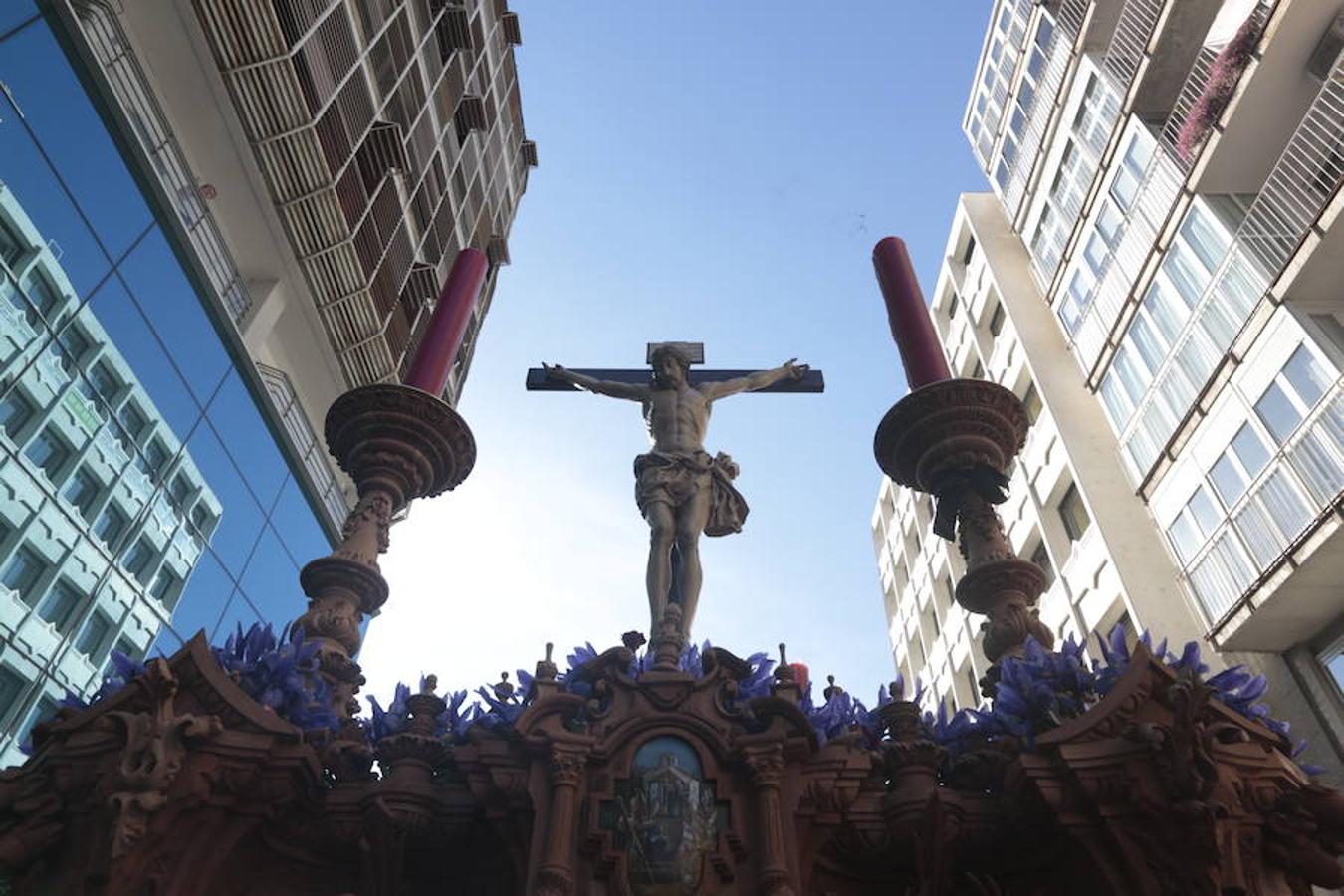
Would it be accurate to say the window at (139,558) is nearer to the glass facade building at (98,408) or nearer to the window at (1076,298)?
the glass facade building at (98,408)

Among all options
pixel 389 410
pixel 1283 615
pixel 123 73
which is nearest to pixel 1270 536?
pixel 1283 615

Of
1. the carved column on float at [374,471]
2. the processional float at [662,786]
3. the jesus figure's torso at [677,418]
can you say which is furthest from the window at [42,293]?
the processional float at [662,786]

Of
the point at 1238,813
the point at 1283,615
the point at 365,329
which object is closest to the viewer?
the point at 1238,813

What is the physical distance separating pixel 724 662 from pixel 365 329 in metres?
15.3

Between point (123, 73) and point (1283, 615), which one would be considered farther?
point (1283, 615)

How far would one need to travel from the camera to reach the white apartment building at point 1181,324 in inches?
532

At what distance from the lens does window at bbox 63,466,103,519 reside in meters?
11.6

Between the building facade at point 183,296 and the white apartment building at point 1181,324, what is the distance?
12.0 m

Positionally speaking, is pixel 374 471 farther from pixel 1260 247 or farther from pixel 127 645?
pixel 1260 247

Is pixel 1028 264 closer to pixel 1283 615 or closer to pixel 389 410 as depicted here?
pixel 1283 615

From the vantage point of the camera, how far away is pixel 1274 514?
44.6ft

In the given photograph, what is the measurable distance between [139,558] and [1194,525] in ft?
59.2

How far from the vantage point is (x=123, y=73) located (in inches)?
485

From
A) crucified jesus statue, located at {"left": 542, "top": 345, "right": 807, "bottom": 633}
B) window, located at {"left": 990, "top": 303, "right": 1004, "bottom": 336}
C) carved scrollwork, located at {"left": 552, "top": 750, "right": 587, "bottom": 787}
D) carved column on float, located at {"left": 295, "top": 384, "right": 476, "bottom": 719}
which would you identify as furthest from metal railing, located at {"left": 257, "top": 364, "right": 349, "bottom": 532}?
window, located at {"left": 990, "top": 303, "right": 1004, "bottom": 336}
